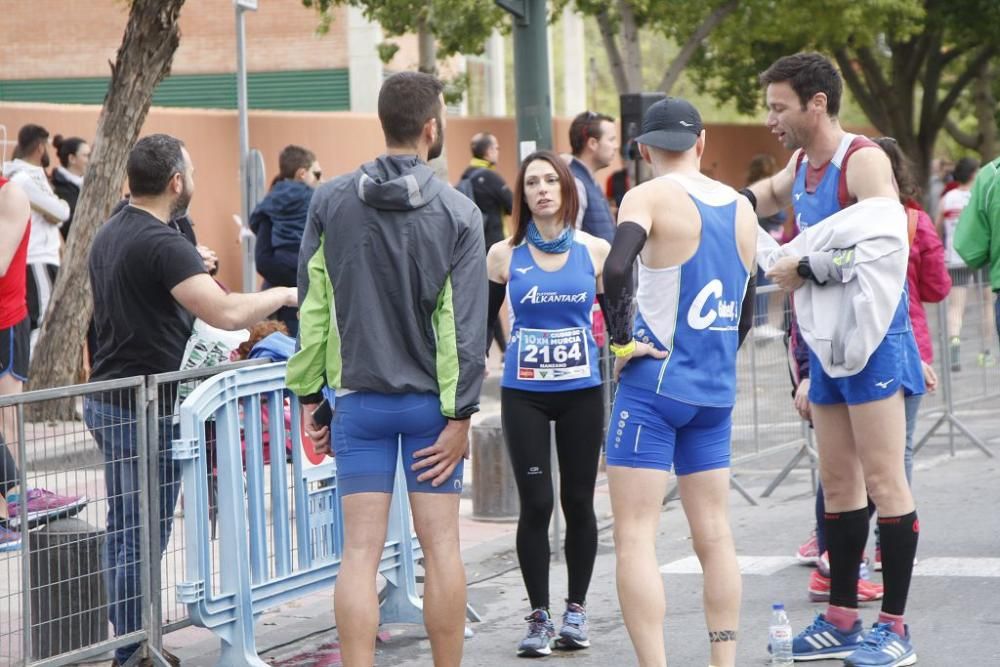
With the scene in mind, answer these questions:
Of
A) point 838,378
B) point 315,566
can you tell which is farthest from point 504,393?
point 838,378

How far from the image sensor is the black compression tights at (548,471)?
6.27 m

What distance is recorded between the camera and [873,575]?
734 centimetres

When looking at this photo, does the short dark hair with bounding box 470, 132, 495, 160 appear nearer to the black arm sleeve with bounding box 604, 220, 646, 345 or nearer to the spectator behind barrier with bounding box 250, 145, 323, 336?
the spectator behind barrier with bounding box 250, 145, 323, 336

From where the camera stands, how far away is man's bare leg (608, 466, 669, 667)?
200 inches

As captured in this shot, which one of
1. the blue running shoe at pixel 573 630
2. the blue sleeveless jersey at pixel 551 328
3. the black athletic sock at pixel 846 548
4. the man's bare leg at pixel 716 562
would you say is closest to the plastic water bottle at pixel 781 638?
the man's bare leg at pixel 716 562

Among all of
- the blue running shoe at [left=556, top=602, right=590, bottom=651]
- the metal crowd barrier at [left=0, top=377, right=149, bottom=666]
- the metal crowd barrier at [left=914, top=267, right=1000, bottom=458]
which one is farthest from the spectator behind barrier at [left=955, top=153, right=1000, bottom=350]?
the metal crowd barrier at [left=914, top=267, right=1000, bottom=458]

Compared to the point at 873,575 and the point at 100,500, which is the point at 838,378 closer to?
the point at 873,575

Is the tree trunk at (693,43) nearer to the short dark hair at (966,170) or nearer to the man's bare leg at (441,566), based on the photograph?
→ the short dark hair at (966,170)

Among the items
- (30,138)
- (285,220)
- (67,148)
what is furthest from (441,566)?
(67,148)

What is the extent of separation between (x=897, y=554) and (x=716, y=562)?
866mm

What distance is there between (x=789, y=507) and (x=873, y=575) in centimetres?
187

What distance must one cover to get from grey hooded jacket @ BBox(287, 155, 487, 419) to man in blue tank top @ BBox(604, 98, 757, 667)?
1.72ft

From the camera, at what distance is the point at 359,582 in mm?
4855

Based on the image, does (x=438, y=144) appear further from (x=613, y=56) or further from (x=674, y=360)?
(x=613, y=56)
